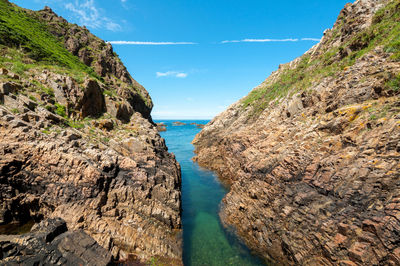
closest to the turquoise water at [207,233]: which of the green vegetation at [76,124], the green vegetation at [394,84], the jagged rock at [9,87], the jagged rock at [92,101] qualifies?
the green vegetation at [76,124]

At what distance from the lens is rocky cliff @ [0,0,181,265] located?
980 centimetres

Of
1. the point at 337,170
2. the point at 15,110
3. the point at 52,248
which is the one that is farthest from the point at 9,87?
the point at 337,170

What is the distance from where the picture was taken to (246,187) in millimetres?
18781

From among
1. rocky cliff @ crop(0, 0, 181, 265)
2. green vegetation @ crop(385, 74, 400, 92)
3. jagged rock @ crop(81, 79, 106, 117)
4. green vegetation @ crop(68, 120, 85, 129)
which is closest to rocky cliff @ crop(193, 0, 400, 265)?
green vegetation @ crop(385, 74, 400, 92)

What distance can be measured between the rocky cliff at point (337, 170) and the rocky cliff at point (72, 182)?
848 cm

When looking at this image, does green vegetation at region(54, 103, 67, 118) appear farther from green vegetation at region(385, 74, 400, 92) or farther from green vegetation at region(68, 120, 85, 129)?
green vegetation at region(385, 74, 400, 92)

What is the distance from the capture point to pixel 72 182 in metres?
12.8

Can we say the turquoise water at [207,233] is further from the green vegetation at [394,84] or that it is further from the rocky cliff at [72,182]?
the green vegetation at [394,84]

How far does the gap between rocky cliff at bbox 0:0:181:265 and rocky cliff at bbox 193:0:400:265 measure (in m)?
8.48

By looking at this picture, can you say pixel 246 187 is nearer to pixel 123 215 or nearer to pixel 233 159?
pixel 233 159

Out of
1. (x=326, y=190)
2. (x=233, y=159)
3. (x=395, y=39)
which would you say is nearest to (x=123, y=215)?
(x=326, y=190)

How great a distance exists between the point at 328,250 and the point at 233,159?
19577 mm

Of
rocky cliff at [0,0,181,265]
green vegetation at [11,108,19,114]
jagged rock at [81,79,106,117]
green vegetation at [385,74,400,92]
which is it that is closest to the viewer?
rocky cliff at [0,0,181,265]

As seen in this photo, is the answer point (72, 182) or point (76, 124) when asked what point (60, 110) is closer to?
point (76, 124)
